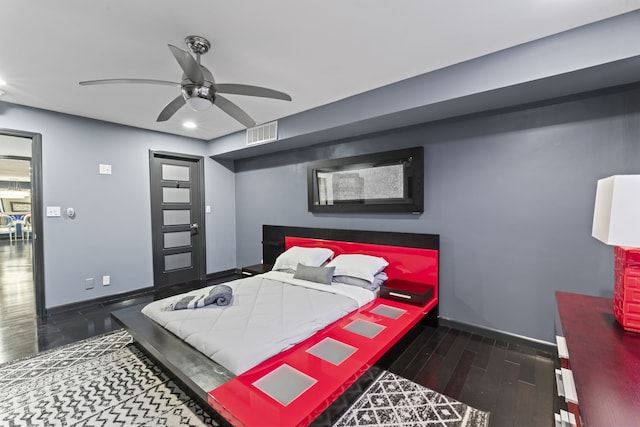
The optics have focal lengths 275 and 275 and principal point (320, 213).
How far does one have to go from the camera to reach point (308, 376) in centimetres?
164

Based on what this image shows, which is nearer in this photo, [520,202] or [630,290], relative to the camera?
[630,290]

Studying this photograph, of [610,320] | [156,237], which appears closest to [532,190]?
[610,320]

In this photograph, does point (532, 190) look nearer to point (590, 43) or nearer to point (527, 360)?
point (590, 43)

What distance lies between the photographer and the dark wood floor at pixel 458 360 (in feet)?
6.10

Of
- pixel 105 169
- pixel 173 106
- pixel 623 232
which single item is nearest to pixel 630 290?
pixel 623 232

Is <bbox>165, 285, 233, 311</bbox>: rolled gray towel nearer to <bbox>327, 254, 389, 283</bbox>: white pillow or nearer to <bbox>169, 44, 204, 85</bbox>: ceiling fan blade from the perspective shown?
<bbox>327, 254, 389, 283</bbox>: white pillow

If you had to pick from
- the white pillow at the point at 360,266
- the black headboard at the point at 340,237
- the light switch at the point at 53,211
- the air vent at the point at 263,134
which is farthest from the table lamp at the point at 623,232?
the light switch at the point at 53,211

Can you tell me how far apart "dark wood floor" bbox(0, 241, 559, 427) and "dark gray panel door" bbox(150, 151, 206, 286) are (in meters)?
1.03

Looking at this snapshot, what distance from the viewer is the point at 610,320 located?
1.46m

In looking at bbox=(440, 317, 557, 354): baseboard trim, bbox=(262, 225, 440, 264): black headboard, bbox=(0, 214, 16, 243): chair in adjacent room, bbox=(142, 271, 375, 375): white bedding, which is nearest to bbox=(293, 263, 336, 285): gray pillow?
bbox=(142, 271, 375, 375): white bedding

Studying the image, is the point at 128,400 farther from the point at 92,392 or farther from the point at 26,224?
the point at 26,224

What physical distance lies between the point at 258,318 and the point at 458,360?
69.0 inches

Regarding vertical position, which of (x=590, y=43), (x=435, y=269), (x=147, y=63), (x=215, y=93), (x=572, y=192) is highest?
(x=147, y=63)

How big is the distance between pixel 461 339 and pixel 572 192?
167 cm
